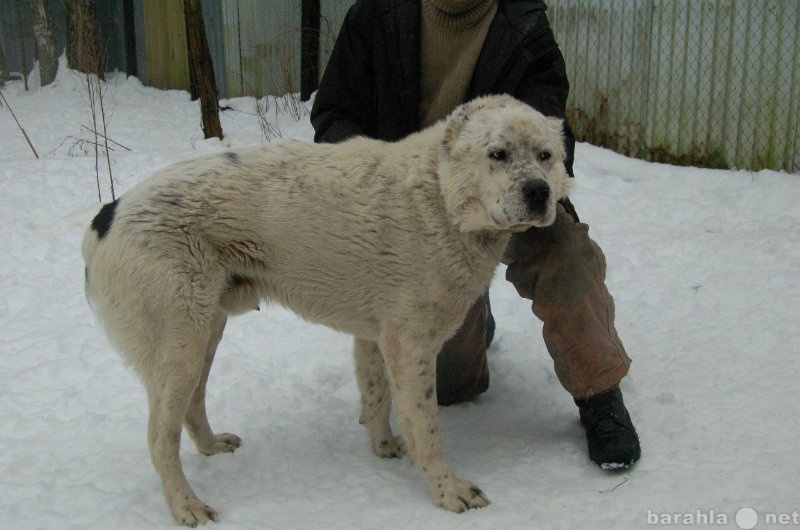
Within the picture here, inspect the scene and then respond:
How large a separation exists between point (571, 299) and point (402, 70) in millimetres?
1307

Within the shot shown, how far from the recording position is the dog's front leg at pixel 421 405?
9.14 feet

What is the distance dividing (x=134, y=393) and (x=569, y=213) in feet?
7.44

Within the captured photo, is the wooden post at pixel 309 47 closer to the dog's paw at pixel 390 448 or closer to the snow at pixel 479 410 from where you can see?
the snow at pixel 479 410

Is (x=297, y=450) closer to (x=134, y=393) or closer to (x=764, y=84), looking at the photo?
(x=134, y=393)

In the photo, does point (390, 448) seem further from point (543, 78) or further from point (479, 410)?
point (543, 78)

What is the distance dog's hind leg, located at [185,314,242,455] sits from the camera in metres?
3.10

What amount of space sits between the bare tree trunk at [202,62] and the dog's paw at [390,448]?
6621mm

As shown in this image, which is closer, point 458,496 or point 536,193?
point 536,193

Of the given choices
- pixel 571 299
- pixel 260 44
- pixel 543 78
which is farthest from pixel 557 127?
pixel 260 44

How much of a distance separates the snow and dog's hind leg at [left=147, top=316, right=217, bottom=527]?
101 mm

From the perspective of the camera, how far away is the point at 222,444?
10.5ft

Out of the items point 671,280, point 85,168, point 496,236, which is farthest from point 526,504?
point 85,168

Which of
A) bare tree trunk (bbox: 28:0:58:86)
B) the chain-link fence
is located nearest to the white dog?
the chain-link fence

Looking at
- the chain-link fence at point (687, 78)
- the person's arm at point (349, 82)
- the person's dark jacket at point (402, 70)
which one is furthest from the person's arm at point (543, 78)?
the chain-link fence at point (687, 78)
